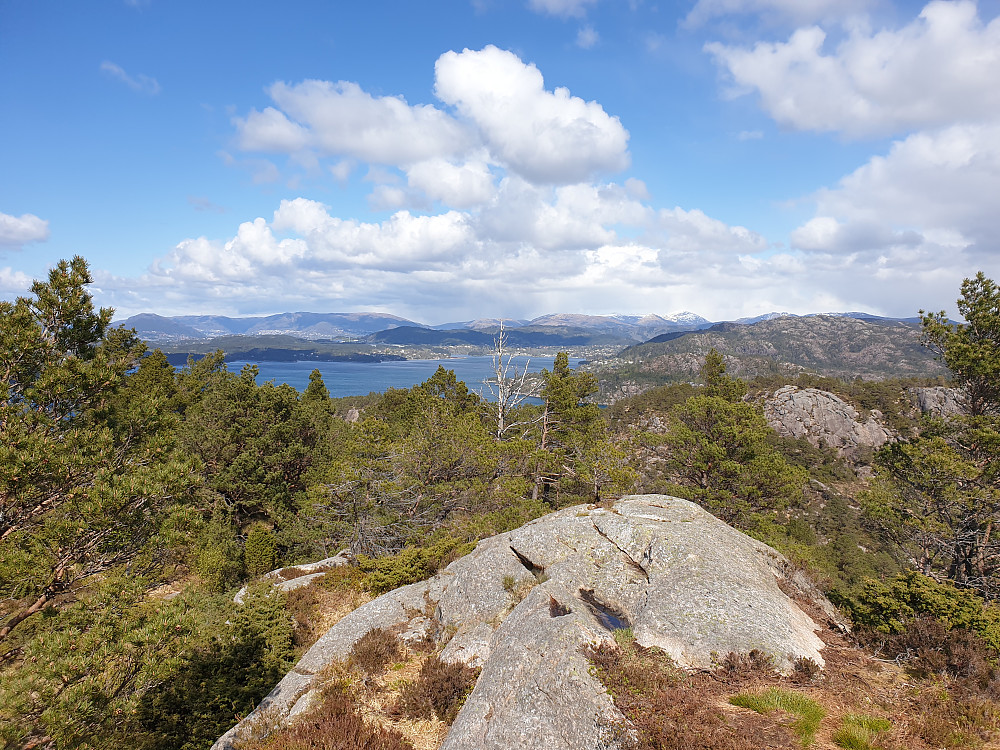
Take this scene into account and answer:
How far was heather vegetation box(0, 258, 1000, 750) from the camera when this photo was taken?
24.1 feet

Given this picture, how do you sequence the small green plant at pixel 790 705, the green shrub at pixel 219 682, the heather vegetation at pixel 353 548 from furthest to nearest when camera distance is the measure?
the green shrub at pixel 219 682
the heather vegetation at pixel 353 548
the small green plant at pixel 790 705

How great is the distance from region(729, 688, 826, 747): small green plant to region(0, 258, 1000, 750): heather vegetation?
6 centimetres

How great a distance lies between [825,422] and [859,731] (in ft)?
389

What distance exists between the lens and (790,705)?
7383 millimetres

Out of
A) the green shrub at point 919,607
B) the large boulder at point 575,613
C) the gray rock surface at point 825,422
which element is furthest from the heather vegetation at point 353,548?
the gray rock surface at point 825,422

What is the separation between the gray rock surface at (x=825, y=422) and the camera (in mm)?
97688

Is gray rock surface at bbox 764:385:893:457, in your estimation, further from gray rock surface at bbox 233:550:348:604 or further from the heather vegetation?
gray rock surface at bbox 233:550:348:604

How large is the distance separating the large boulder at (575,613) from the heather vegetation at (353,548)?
590 mm

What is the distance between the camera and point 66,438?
959 cm

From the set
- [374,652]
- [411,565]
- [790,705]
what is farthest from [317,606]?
[790,705]

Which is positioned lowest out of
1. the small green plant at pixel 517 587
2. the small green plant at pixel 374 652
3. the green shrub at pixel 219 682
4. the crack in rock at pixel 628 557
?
the green shrub at pixel 219 682

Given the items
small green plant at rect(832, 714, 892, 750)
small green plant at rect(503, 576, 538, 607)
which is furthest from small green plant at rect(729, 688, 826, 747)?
small green plant at rect(503, 576, 538, 607)

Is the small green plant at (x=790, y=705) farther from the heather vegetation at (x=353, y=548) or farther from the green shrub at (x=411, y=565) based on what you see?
the green shrub at (x=411, y=565)

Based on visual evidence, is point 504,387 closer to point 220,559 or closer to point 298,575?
point 298,575
